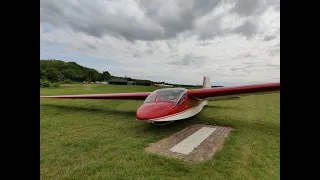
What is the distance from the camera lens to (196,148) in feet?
17.9

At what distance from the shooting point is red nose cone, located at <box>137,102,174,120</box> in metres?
6.43

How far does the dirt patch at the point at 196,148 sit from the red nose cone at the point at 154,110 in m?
1.00

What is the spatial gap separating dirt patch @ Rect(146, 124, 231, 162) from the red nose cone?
3.29ft

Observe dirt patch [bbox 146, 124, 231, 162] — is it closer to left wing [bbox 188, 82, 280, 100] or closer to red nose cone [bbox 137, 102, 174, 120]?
red nose cone [bbox 137, 102, 174, 120]

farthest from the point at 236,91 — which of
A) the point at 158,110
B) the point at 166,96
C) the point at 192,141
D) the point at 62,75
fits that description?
the point at 62,75

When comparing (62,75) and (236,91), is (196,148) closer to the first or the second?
(236,91)

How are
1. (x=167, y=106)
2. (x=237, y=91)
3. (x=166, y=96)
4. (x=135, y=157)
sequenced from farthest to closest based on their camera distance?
(x=237, y=91), (x=166, y=96), (x=167, y=106), (x=135, y=157)

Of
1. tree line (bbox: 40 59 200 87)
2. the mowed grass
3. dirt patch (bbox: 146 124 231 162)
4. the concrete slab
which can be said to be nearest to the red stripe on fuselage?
the mowed grass

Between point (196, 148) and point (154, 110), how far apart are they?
2.25 m

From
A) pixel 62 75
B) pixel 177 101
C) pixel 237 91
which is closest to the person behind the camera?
pixel 177 101
